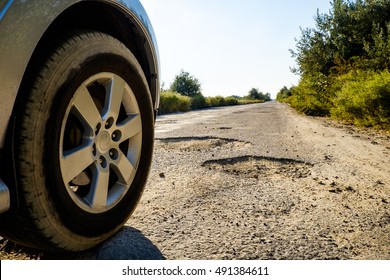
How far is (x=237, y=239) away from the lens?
51.7 inches

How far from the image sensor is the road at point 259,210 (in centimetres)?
122

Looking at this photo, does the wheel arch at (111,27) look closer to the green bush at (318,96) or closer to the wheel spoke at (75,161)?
the wheel spoke at (75,161)

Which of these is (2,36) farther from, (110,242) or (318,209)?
(318,209)

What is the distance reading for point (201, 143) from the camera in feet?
13.5

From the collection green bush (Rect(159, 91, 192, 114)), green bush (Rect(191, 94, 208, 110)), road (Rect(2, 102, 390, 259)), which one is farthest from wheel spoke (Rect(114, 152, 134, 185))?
green bush (Rect(191, 94, 208, 110))

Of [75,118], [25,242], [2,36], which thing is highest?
[2,36]

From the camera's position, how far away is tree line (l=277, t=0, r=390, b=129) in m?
6.04

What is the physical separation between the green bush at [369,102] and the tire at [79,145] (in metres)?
5.75

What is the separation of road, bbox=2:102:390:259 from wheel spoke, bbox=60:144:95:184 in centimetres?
35

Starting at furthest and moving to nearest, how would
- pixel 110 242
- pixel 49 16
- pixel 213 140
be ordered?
pixel 213 140
pixel 110 242
pixel 49 16

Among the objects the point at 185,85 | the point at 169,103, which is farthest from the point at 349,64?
the point at 185,85

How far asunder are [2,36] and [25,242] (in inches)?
26.0

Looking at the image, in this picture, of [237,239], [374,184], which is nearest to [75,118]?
[237,239]

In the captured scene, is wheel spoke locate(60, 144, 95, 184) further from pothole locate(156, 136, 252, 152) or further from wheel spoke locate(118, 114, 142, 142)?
pothole locate(156, 136, 252, 152)
